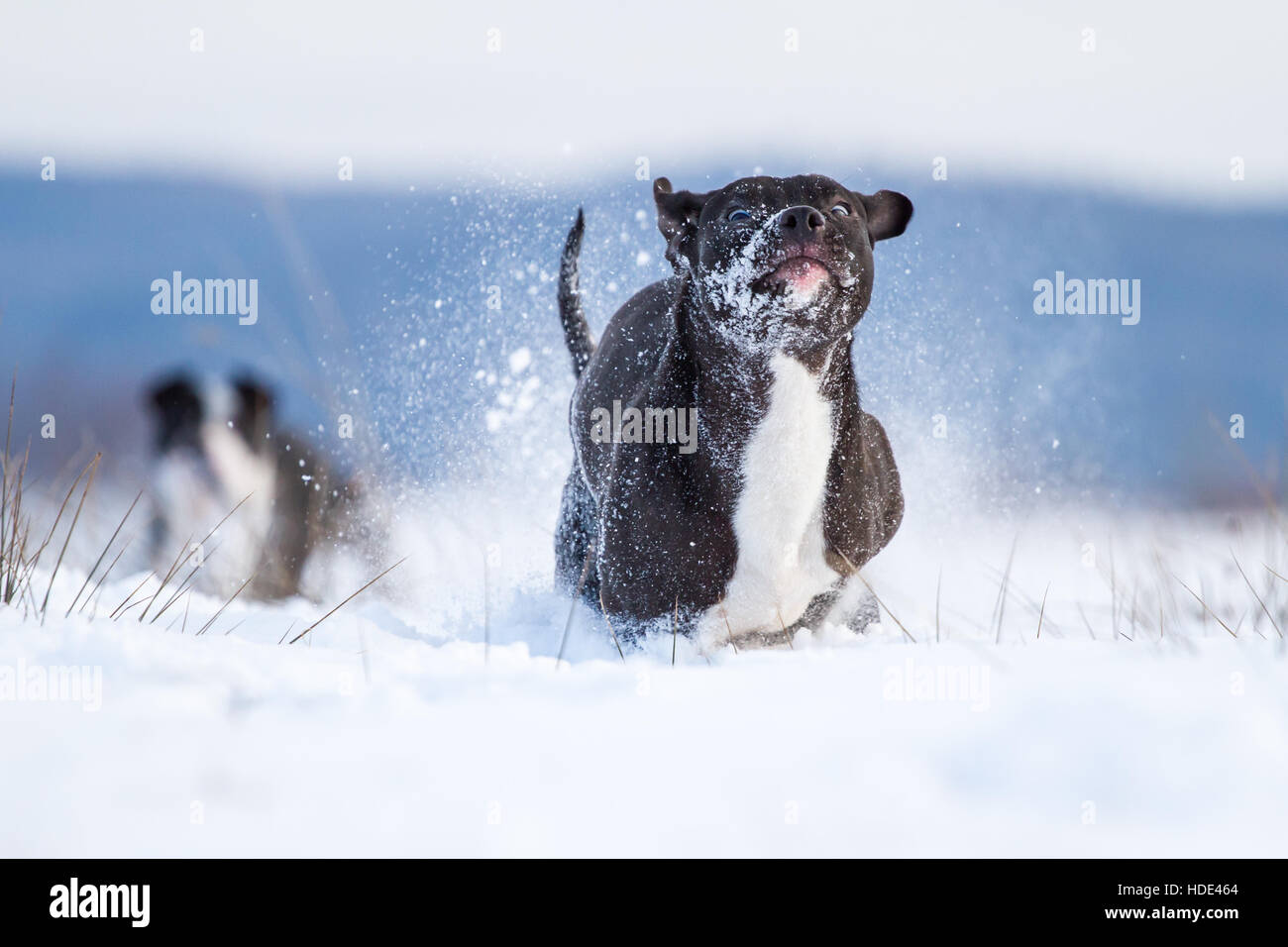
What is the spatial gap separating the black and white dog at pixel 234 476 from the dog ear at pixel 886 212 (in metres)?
3.52

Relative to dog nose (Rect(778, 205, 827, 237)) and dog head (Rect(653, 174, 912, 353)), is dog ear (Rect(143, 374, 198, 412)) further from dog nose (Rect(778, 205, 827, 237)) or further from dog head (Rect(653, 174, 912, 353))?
dog nose (Rect(778, 205, 827, 237))

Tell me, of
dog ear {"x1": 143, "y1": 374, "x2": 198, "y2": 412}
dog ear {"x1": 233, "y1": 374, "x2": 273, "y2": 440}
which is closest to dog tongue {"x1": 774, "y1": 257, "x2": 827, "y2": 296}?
dog ear {"x1": 233, "y1": 374, "x2": 273, "y2": 440}

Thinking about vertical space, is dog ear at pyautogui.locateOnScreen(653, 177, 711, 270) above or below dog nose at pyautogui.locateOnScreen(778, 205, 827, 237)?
above

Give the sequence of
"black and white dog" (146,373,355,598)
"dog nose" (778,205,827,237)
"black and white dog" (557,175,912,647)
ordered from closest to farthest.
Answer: "dog nose" (778,205,827,237) → "black and white dog" (557,175,912,647) → "black and white dog" (146,373,355,598)

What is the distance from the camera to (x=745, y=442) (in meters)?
3.23

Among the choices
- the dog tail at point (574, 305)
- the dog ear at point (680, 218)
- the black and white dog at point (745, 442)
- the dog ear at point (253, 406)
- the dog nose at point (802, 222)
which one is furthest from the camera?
the dog ear at point (253, 406)

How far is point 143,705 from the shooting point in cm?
185

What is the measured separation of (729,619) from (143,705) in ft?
5.93

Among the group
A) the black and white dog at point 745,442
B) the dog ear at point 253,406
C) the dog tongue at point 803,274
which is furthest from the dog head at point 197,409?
the dog tongue at point 803,274

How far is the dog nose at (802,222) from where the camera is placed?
9.39 feet

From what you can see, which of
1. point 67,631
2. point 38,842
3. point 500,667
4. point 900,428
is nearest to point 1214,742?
point 500,667

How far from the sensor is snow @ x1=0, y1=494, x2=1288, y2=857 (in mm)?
1522

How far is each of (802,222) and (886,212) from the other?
719 mm

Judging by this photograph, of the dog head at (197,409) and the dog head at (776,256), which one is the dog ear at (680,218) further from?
the dog head at (197,409)
